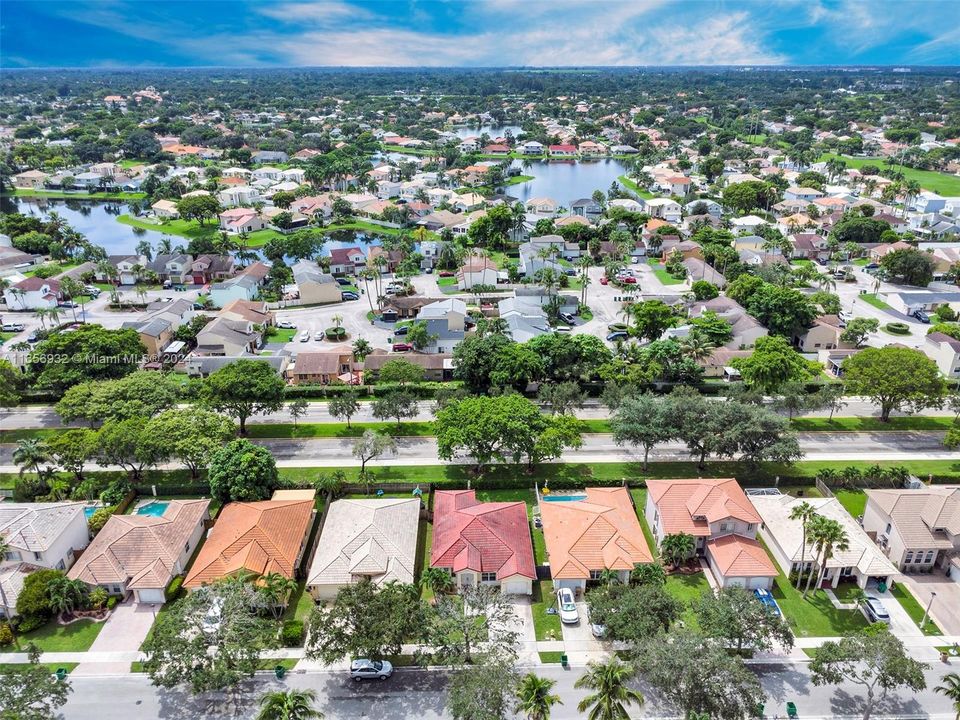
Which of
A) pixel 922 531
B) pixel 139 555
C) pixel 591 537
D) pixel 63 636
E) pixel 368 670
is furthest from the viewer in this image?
pixel 922 531

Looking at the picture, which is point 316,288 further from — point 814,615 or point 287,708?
point 814,615

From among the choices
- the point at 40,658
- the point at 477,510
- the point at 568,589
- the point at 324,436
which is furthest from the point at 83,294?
the point at 568,589

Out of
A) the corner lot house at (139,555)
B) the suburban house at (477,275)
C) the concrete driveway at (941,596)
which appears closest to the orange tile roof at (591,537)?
the concrete driveway at (941,596)

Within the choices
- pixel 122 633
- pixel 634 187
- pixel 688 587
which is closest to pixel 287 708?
pixel 122 633

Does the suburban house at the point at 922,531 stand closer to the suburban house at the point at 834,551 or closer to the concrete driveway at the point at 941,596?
the concrete driveway at the point at 941,596

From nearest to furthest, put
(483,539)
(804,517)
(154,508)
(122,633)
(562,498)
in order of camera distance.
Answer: (122,633) < (804,517) < (483,539) < (154,508) < (562,498)

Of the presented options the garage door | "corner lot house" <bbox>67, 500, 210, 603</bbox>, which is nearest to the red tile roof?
the garage door

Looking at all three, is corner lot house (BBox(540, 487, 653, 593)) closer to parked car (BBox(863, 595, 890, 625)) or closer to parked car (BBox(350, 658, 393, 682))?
parked car (BBox(350, 658, 393, 682))
